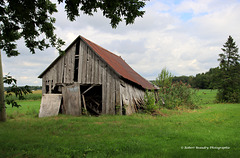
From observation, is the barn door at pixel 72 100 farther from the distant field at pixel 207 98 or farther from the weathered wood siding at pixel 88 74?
the distant field at pixel 207 98

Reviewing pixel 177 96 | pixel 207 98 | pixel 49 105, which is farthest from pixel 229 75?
pixel 49 105

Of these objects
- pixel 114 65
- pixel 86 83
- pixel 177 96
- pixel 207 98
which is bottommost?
pixel 207 98

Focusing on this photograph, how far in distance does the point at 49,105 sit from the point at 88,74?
3861 mm

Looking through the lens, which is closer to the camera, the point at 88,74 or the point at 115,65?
the point at 88,74

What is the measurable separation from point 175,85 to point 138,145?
58.1 feet

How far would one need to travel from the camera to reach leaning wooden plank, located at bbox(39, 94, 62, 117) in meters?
12.5

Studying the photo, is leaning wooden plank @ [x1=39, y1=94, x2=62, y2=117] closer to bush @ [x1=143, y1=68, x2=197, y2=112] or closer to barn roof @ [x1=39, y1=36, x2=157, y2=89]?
barn roof @ [x1=39, y1=36, x2=157, y2=89]

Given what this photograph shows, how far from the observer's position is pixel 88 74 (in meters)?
13.7

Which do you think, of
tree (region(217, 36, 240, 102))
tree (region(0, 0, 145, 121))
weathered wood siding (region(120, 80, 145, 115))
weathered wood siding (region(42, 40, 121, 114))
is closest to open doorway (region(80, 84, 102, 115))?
weathered wood siding (region(42, 40, 121, 114))

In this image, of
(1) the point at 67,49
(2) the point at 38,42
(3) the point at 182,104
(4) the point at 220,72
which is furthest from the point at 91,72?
(4) the point at 220,72

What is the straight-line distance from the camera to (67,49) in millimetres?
14383

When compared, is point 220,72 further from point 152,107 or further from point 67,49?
point 67,49

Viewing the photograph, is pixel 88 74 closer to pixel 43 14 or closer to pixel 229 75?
pixel 43 14

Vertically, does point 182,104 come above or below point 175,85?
below
